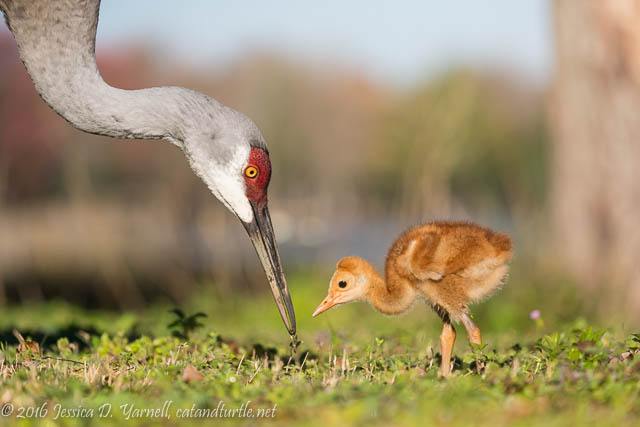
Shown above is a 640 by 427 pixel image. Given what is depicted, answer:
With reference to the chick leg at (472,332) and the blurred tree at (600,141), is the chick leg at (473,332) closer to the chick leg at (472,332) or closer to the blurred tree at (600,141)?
the chick leg at (472,332)

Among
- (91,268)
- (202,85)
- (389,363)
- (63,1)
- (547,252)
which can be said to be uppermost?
(202,85)

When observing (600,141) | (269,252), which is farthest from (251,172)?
(600,141)

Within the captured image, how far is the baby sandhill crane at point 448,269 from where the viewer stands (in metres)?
4.24

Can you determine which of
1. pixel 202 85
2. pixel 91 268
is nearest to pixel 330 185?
pixel 202 85

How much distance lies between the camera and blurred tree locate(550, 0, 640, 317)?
843 cm

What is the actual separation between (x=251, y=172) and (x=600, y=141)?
5785 mm

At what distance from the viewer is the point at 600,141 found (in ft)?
28.8

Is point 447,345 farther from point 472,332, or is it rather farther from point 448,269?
point 448,269

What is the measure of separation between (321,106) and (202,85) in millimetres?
10233

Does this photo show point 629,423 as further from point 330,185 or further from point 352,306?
point 330,185

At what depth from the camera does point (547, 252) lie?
8930mm

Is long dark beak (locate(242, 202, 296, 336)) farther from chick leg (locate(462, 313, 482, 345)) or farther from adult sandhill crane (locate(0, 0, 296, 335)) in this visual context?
chick leg (locate(462, 313, 482, 345))

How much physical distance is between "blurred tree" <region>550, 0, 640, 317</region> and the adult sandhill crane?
5.28 m

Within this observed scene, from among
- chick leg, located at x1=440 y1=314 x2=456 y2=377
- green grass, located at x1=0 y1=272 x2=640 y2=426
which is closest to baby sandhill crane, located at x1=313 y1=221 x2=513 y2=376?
chick leg, located at x1=440 y1=314 x2=456 y2=377
